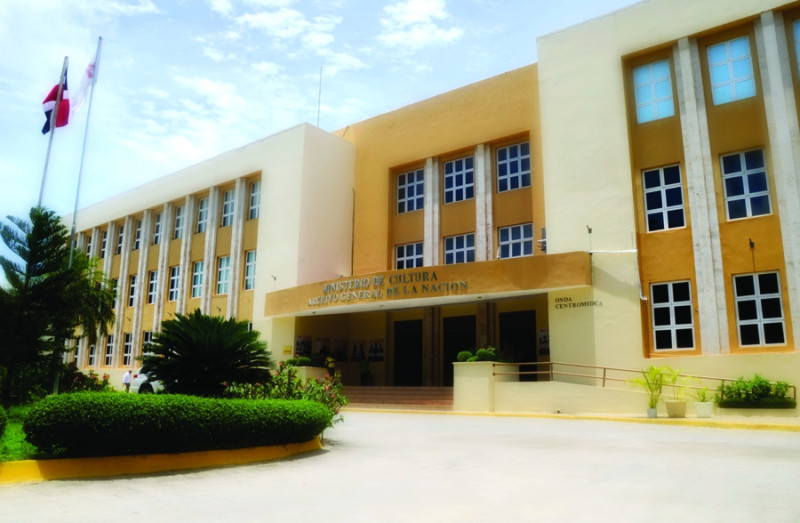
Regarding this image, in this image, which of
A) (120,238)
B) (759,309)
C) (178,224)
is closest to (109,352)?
(120,238)

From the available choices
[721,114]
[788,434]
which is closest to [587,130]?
[721,114]

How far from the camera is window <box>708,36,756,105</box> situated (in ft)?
62.8

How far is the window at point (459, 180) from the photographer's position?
26141mm

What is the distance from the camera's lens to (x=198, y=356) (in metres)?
10.5

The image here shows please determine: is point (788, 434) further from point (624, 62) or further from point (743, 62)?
point (624, 62)

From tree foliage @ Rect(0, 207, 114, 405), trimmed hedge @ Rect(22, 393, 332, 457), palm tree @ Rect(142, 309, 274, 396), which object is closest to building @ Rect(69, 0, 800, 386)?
tree foliage @ Rect(0, 207, 114, 405)

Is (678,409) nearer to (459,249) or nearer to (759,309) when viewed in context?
(759,309)

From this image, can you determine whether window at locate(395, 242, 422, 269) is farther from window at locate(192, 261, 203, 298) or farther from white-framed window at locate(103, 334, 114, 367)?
white-framed window at locate(103, 334, 114, 367)

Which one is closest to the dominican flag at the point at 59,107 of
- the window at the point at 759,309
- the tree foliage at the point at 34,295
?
the tree foliage at the point at 34,295

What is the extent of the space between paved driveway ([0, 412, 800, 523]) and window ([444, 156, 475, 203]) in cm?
1559

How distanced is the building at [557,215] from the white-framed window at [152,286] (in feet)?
10.6

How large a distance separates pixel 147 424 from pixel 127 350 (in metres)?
30.3

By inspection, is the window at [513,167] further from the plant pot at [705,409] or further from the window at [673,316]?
the plant pot at [705,409]

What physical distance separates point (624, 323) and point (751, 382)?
3754 millimetres
